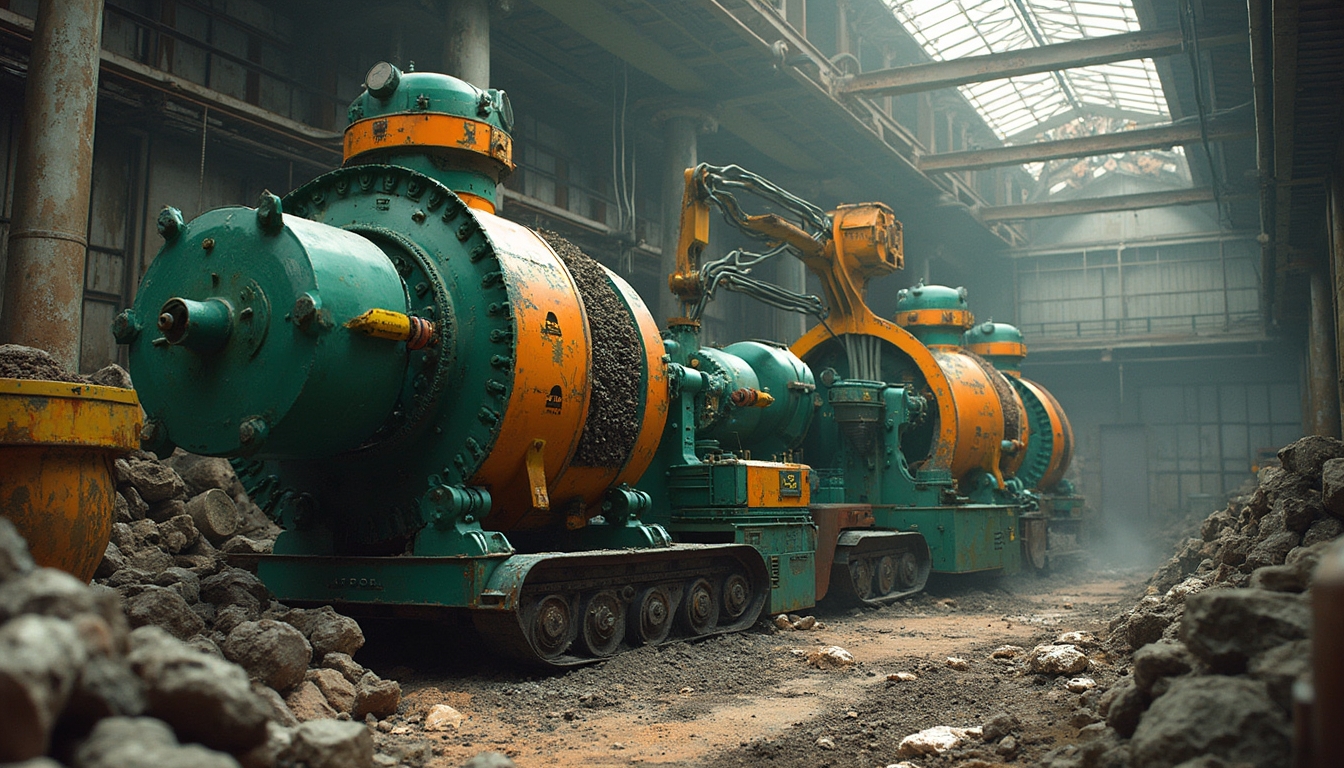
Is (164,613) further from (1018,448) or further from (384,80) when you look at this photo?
(1018,448)

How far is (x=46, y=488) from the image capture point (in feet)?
14.7

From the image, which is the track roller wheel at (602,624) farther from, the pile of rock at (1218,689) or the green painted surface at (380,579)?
the pile of rock at (1218,689)

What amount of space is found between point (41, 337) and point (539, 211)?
855 cm

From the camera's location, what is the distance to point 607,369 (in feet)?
22.9

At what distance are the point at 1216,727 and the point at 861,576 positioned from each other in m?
8.29

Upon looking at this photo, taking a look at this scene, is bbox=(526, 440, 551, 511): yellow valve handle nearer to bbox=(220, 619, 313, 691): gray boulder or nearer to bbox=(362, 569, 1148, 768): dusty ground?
bbox=(362, 569, 1148, 768): dusty ground

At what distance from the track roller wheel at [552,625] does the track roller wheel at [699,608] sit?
137 cm

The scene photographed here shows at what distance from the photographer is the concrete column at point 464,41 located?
41.8 ft

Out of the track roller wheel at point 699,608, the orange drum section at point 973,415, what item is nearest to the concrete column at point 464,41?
the orange drum section at point 973,415

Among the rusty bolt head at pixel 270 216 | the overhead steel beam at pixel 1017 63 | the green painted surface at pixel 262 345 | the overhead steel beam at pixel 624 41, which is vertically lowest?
the green painted surface at pixel 262 345

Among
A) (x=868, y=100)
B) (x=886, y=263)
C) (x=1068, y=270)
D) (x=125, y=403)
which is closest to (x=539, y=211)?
(x=886, y=263)

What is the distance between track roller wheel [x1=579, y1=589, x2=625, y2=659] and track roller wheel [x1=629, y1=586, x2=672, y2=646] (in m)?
0.19

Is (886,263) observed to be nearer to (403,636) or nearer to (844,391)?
(844,391)

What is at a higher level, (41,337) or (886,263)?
(886,263)
